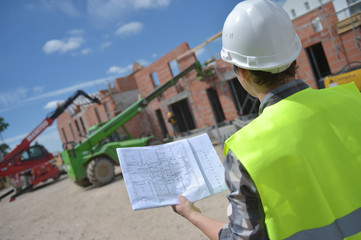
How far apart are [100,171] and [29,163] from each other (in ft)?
26.1

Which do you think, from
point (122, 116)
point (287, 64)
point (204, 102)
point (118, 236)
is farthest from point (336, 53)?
point (287, 64)

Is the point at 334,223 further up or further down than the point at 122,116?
further down

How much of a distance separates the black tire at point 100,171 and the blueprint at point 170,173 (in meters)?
8.39

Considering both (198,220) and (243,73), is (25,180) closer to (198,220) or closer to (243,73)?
(198,220)

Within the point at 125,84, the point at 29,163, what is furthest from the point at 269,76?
the point at 125,84

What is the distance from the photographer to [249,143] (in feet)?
2.79

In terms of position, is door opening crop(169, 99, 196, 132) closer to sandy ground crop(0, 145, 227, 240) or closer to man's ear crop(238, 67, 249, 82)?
sandy ground crop(0, 145, 227, 240)

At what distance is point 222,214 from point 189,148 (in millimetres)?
2906

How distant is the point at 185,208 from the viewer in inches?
49.3

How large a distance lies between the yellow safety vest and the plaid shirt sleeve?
3 cm

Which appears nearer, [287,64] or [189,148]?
[287,64]

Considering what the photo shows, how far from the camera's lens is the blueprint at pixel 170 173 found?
1.28 meters

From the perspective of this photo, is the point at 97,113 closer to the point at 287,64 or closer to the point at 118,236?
the point at 118,236

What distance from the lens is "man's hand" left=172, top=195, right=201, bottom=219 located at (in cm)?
122
